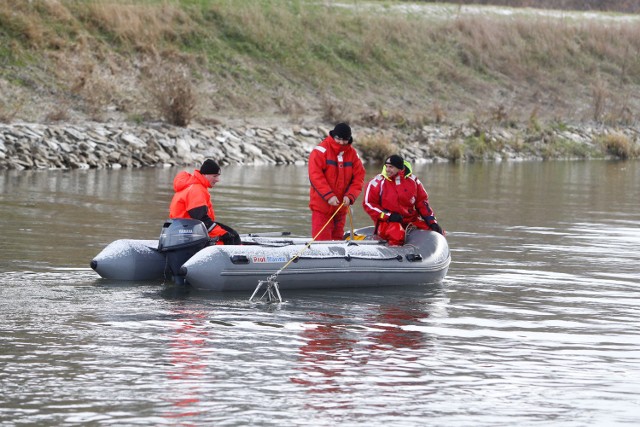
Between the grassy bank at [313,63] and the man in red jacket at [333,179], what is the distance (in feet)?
61.8

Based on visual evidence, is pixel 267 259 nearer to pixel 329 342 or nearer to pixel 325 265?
pixel 325 265

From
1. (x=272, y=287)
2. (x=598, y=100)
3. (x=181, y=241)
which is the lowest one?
(x=272, y=287)

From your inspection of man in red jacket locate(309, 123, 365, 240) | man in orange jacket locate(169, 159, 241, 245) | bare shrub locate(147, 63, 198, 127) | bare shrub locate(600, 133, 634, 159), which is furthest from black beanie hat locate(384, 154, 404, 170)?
bare shrub locate(600, 133, 634, 159)

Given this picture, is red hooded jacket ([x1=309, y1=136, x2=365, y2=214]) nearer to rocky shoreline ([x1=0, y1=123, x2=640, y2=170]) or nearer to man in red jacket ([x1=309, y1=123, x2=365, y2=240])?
man in red jacket ([x1=309, y1=123, x2=365, y2=240])

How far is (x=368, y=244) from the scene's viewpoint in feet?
44.1

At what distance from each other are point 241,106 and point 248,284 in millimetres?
27634

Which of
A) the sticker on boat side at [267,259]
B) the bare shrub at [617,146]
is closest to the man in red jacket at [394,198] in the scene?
the sticker on boat side at [267,259]

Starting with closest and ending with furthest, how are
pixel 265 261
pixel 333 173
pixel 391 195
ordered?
pixel 265 261, pixel 391 195, pixel 333 173

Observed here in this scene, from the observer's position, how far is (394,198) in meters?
13.6

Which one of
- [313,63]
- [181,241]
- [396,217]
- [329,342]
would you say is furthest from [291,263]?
[313,63]

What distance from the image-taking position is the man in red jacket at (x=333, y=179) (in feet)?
45.1

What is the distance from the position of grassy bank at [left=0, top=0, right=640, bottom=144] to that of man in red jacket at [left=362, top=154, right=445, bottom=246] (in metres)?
19.3

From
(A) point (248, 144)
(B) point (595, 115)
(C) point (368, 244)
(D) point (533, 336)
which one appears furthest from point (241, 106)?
(D) point (533, 336)

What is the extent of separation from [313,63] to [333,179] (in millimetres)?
31190
